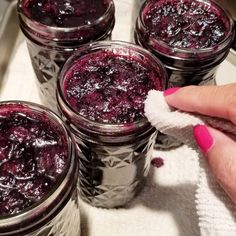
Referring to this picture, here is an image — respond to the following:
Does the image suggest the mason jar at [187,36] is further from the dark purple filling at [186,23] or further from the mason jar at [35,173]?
the mason jar at [35,173]

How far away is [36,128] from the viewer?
70 centimetres

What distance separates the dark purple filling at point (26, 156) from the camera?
2.04 ft

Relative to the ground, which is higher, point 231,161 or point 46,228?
point 231,161

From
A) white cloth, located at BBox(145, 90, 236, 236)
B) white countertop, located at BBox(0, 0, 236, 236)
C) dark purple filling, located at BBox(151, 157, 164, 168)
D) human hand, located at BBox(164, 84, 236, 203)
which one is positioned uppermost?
human hand, located at BBox(164, 84, 236, 203)

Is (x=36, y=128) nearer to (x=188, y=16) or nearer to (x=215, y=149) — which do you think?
(x=215, y=149)

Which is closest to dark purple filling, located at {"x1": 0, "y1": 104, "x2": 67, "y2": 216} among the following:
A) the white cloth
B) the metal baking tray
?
the white cloth

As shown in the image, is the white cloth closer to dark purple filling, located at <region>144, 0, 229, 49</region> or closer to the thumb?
the thumb

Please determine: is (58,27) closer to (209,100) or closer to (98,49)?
(98,49)

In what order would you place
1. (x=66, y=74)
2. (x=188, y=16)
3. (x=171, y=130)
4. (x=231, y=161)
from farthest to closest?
(x=188, y=16) → (x=66, y=74) → (x=171, y=130) → (x=231, y=161)

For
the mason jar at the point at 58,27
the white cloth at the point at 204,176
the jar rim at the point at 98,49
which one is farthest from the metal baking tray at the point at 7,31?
the white cloth at the point at 204,176

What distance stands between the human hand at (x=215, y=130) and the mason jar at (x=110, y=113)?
0.11 meters

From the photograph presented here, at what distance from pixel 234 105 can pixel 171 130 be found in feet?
0.41

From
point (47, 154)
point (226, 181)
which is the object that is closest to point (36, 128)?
point (47, 154)

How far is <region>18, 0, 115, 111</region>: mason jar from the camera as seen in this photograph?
0.86 metres
